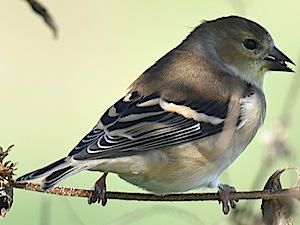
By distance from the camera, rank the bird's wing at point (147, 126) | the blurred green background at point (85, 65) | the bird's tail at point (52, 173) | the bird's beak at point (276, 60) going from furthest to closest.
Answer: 1. the blurred green background at point (85, 65)
2. the bird's beak at point (276, 60)
3. the bird's wing at point (147, 126)
4. the bird's tail at point (52, 173)

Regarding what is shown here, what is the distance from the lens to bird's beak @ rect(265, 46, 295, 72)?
15.1 ft

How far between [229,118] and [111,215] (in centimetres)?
172

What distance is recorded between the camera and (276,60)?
4.64m

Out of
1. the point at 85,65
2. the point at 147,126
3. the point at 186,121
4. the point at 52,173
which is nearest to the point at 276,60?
the point at 186,121

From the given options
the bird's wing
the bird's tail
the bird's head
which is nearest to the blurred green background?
the bird's head

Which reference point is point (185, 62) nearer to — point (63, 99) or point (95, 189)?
point (95, 189)

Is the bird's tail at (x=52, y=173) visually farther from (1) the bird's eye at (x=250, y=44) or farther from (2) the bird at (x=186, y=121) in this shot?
(1) the bird's eye at (x=250, y=44)

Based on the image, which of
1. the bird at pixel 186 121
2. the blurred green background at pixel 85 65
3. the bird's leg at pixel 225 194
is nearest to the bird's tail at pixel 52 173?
the bird at pixel 186 121

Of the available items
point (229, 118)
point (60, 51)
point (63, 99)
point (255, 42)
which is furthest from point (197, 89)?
point (60, 51)

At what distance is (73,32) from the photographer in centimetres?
933

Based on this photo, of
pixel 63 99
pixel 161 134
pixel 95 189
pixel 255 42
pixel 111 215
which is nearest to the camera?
pixel 95 189

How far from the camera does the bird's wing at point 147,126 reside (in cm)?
371

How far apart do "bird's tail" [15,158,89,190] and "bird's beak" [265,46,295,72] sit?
1.47 m

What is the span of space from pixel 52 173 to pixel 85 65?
5.37m
